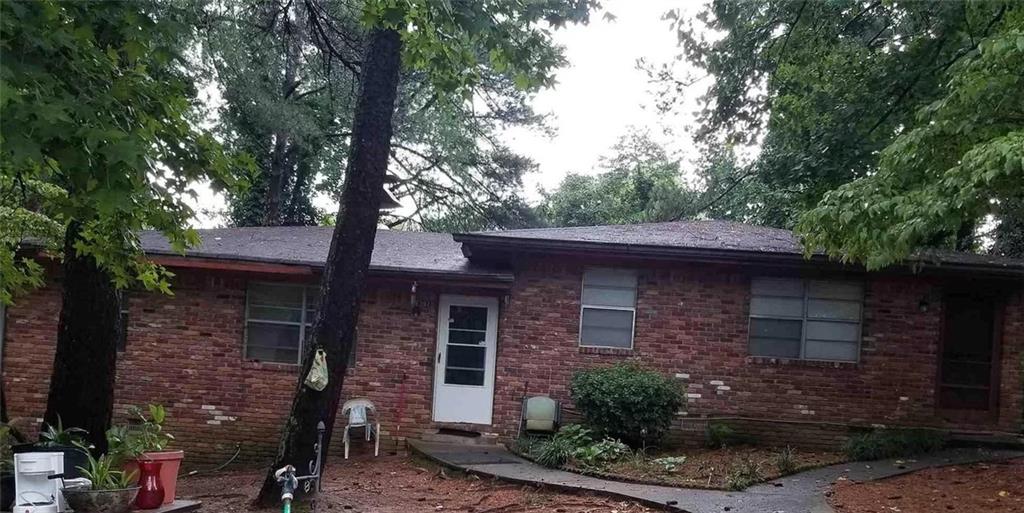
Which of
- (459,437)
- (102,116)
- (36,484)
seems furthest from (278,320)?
(102,116)

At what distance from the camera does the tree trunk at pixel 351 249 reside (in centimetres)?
798

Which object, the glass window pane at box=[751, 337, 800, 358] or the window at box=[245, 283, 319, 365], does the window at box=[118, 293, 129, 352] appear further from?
the glass window pane at box=[751, 337, 800, 358]

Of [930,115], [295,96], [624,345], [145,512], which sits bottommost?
[145,512]

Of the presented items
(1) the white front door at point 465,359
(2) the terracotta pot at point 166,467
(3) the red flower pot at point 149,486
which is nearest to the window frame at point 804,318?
(1) the white front door at point 465,359

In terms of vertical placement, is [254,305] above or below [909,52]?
below

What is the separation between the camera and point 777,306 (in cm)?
1166

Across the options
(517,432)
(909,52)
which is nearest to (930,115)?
(909,52)

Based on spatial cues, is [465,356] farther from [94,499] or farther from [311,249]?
[94,499]

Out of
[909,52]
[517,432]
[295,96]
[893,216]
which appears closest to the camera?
[893,216]

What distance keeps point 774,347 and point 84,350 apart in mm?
8875

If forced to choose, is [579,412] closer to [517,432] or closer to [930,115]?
[517,432]

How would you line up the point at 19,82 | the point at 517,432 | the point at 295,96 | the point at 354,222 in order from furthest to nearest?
the point at 295,96 → the point at 517,432 → the point at 354,222 → the point at 19,82

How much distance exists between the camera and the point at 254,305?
12039mm

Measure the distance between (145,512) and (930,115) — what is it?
8.12 m
